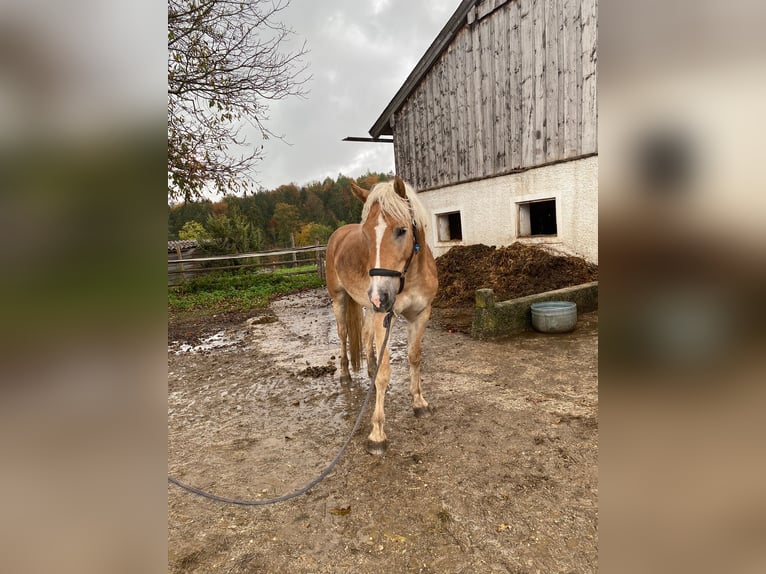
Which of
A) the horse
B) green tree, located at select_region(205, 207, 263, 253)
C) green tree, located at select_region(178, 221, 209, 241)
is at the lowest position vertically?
the horse

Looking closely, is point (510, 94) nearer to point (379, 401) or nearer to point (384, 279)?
point (384, 279)

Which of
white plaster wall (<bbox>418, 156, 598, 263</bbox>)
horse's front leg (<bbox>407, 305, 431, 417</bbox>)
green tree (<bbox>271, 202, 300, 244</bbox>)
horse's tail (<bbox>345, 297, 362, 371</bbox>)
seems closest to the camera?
horse's front leg (<bbox>407, 305, 431, 417</bbox>)

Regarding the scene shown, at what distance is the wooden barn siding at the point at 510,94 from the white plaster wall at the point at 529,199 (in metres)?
0.20

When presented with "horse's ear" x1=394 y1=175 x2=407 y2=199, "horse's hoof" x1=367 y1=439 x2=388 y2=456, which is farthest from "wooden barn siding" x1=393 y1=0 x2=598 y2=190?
"horse's hoof" x1=367 y1=439 x2=388 y2=456

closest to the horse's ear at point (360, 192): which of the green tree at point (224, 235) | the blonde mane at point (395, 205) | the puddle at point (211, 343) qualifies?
the blonde mane at point (395, 205)

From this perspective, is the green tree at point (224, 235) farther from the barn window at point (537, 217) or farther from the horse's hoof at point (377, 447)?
the horse's hoof at point (377, 447)

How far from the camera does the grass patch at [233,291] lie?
9050mm

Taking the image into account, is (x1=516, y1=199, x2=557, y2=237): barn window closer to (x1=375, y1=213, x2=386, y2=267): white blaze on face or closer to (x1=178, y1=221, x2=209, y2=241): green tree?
(x1=375, y1=213, x2=386, y2=267): white blaze on face

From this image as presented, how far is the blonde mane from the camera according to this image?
2.24 meters

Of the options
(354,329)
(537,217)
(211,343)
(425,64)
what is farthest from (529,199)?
(211,343)

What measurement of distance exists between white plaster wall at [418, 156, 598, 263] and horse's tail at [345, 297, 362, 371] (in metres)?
2.11

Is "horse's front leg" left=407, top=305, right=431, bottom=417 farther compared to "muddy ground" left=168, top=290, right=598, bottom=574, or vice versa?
"horse's front leg" left=407, top=305, right=431, bottom=417
